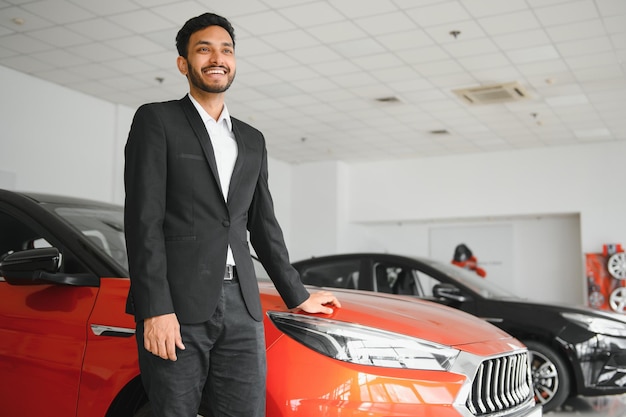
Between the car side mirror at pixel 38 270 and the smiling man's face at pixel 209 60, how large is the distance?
29.6 inches

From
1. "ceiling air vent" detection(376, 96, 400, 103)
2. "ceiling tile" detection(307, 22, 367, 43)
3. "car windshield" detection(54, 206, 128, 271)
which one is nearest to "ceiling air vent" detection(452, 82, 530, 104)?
"ceiling air vent" detection(376, 96, 400, 103)

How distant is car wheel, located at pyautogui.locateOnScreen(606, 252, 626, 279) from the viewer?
1248 centimetres

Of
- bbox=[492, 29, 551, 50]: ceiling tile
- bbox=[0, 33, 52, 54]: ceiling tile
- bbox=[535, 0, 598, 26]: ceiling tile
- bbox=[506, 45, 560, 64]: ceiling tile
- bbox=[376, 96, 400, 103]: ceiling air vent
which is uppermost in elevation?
bbox=[0, 33, 52, 54]: ceiling tile

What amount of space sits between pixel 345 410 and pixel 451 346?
422mm

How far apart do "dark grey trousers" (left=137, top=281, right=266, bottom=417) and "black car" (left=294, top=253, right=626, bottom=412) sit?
3.56 metres

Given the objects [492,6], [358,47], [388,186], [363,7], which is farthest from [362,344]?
[388,186]

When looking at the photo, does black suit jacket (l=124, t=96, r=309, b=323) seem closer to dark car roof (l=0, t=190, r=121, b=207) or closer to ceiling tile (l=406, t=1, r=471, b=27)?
dark car roof (l=0, t=190, r=121, b=207)

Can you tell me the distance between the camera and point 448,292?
5156 millimetres

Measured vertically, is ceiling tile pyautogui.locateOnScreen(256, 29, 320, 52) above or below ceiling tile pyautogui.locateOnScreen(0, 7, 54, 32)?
below

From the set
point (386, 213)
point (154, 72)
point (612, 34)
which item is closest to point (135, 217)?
point (612, 34)

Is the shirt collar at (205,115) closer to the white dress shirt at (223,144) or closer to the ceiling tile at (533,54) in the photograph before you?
the white dress shirt at (223,144)

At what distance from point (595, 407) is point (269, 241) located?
4.31 m

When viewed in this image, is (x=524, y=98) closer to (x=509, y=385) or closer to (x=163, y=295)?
(x=509, y=385)

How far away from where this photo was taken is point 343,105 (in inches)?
429
